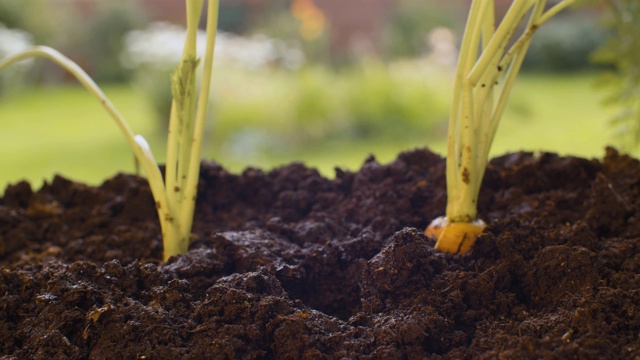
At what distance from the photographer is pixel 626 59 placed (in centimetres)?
158

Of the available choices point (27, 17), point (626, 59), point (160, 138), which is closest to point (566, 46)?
point (160, 138)

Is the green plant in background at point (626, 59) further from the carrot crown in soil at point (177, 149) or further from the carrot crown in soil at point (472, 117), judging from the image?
the carrot crown in soil at point (177, 149)

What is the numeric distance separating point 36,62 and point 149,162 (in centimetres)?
841

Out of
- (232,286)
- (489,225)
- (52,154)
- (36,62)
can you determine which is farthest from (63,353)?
(36,62)

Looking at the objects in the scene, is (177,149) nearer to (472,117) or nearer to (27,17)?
(472,117)

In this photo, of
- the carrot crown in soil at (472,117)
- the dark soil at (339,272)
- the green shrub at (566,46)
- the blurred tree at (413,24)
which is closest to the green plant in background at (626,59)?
the dark soil at (339,272)

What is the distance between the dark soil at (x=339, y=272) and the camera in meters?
0.83

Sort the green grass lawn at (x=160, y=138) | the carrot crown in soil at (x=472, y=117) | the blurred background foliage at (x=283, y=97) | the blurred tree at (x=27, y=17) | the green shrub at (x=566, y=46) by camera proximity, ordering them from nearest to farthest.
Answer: the carrot crown in soil at (x=472, y=117) → the green grass lawn at (x=160, y=138) → the blurred background foliage at (x=283, y=97) → the blurred tree at (x=27, y=17) → the green shrub at (x=566, y=46)

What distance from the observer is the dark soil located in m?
0.83

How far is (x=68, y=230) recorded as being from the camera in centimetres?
130

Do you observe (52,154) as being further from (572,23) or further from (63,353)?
(572,23)

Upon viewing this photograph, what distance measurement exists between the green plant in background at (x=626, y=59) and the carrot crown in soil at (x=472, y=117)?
1.78ft

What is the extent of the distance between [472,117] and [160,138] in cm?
501

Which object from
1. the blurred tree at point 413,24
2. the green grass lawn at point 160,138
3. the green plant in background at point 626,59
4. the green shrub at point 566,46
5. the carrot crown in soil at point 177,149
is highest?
the blurred tree at point 413,24
